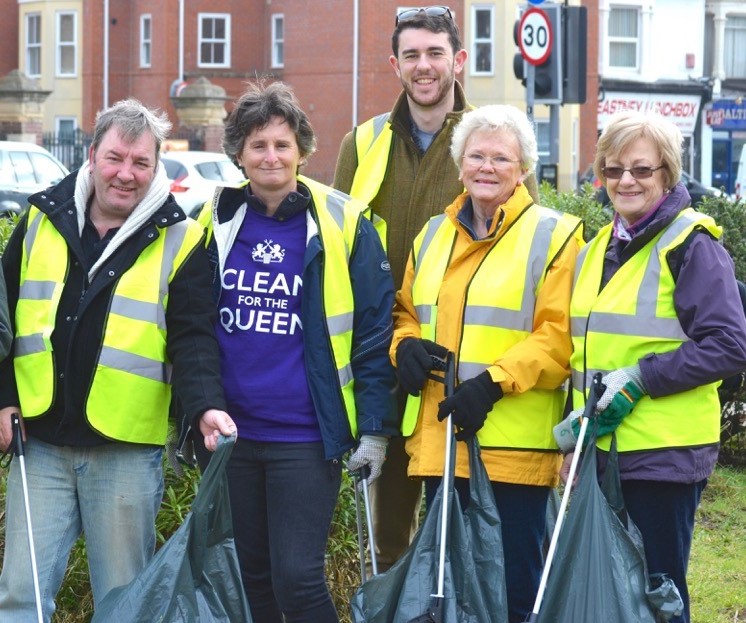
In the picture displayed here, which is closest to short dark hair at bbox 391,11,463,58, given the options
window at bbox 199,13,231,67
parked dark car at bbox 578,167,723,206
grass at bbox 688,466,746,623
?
parked dark car at bbox 578,167,723,206

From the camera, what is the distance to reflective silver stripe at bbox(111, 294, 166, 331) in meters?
4.14

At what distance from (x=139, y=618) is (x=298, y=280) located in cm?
120

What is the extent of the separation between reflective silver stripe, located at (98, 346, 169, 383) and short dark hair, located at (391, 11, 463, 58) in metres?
1.50

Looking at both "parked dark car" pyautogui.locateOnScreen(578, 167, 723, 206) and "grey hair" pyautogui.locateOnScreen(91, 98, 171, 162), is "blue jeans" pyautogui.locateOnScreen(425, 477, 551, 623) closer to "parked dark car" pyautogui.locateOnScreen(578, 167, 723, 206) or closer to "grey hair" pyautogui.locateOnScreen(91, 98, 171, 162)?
"parked dark car" pyautogui.locateOnScreen(578, 167, 723, 206)

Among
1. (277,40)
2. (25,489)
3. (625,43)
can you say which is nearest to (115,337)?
(25,489)

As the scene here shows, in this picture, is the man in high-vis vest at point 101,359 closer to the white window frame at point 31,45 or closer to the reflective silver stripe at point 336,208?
the reflective silver stripe at point 336,208

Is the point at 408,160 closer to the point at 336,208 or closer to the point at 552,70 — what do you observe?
the point at 336,208

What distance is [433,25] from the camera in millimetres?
4836

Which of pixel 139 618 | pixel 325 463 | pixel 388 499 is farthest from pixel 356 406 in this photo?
pixel 139 618

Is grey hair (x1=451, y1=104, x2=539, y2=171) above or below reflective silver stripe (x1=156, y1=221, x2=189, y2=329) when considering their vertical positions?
above

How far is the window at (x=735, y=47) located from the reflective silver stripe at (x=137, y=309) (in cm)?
4271

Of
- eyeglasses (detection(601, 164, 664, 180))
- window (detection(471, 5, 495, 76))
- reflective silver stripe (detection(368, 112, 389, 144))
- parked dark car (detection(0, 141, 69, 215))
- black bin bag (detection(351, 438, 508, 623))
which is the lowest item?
black bin bag (detection(351, 438, 508, 623))

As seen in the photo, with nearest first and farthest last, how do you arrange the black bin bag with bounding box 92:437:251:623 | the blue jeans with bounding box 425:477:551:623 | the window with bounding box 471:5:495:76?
1. the black bin bag with bounding box 92:437:251:623
2. the blue jeans with bounding box 425:477:551:623
3. the window with bounding box 471:5:495:76

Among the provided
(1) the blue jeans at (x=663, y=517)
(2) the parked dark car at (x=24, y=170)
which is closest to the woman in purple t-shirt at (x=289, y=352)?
(1) the blue jeans at (x=663, y=517)
